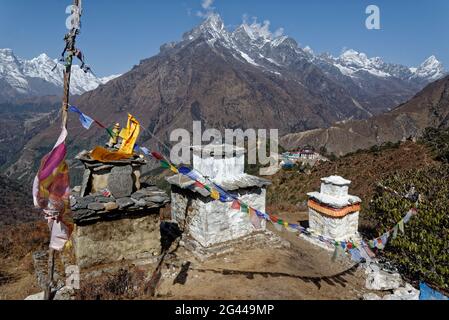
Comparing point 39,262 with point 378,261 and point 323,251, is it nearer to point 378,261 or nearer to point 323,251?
point 323,251

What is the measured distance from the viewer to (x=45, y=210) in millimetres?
6137

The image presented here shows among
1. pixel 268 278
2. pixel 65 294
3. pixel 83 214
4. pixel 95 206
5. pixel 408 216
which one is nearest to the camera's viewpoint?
pixel 65 294

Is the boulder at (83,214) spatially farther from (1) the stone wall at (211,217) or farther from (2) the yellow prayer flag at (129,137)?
(1) the stone wall at (211,217)

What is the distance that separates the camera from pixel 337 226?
12.7 meters

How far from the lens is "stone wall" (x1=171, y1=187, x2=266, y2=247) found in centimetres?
1048

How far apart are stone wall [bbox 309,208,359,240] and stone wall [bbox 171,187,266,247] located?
9.12ft

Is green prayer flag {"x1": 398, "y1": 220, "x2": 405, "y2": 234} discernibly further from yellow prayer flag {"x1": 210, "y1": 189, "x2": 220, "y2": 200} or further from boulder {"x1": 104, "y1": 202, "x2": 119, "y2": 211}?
boulder {"x1": 104, "y1": 202, "x2": 119, "y2": 211}

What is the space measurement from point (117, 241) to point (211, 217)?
2859 millimetres

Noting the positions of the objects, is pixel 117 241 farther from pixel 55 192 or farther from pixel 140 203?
pixel 55 192

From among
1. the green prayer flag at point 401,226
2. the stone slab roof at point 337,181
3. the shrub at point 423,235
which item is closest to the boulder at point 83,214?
the stone slab roof at point 337,181

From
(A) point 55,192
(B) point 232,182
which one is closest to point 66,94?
(A) point 55,192

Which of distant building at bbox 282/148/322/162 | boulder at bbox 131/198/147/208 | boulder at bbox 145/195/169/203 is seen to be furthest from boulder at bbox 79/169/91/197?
distant building at bbox 282/148/322/162
